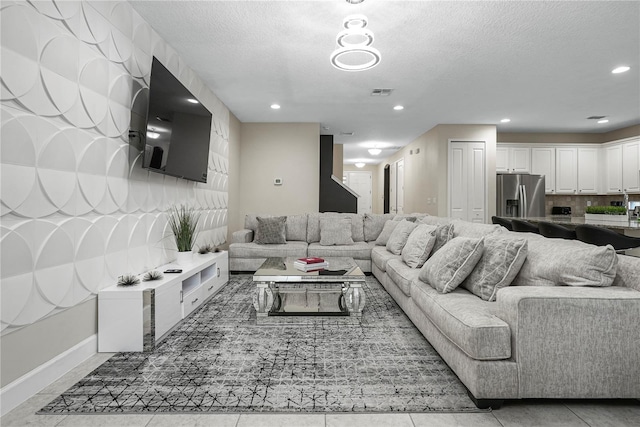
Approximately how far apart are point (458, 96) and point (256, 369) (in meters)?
4.72

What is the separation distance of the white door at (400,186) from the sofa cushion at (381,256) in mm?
4969

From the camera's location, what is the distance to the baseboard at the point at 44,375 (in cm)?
171

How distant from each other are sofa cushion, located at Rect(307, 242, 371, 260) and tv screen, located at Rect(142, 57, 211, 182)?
72.6 inches

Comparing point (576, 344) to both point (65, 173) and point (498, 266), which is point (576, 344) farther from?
point (65, 173)

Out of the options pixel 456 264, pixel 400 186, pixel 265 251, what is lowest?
pixel 265 251

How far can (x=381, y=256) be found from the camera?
14.2ft

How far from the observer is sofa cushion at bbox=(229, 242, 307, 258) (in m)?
4.98

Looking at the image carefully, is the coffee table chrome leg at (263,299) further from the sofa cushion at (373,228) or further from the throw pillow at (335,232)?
the sofa cushion at (373,228)

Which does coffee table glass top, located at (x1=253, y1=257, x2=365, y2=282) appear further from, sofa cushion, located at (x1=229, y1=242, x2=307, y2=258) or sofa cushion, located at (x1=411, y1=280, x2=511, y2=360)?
sofa cushion, located at (x1=229, y1=242, x2=307, y2=258)

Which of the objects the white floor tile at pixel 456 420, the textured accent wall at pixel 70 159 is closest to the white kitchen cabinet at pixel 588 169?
the white floor tile at pixel 456 420

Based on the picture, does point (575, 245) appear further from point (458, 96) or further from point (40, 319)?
point (458, 96)

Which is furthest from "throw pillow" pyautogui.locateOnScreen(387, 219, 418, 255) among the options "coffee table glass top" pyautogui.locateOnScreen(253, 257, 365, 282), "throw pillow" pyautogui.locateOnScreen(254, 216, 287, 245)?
"throw pillow" pyautogui.locateOnScreen(254, 216, 287, 245)

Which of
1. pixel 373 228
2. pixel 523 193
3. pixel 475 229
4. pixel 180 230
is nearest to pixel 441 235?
pixel 475 229

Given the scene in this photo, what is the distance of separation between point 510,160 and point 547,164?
0.78 m
